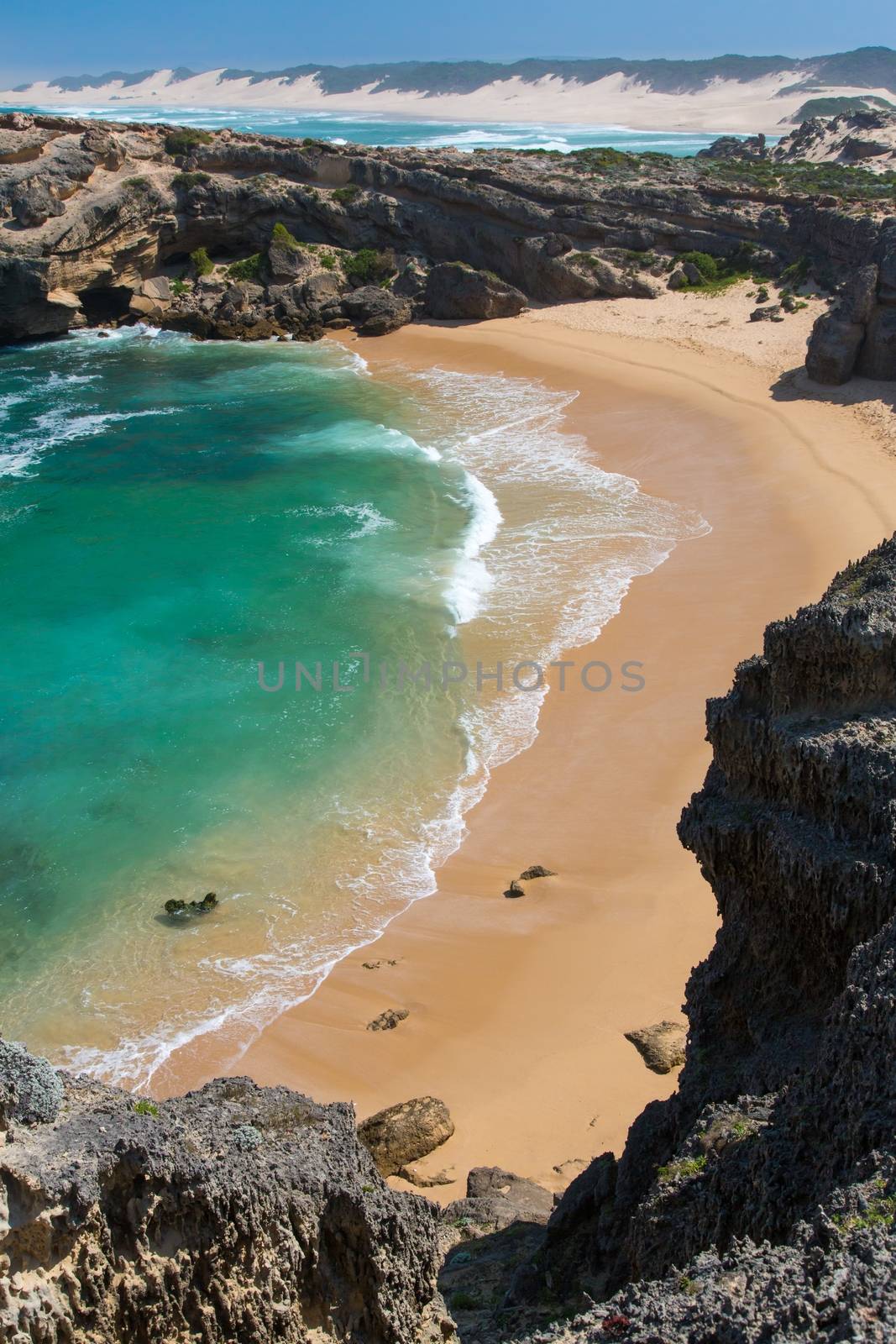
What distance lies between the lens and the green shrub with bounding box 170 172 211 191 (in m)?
51.6

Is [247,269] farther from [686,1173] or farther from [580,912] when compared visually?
[686,1173]

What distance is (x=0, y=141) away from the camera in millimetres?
48812

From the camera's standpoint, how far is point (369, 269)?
167 feet

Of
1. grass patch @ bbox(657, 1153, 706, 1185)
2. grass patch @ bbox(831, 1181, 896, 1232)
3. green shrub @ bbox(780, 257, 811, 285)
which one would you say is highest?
green shrub @ bbox(780, 257, 811, 285)

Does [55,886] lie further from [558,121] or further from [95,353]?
[558,121]

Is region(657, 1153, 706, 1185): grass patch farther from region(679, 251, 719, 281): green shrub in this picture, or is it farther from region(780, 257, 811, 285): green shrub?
region(679, 251, 719, 281): green shrub

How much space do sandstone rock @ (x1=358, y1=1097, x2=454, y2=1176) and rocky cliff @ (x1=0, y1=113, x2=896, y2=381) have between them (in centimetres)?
4071

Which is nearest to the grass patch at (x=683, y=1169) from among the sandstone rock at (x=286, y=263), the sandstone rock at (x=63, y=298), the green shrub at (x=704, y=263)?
the green shrub at (x=704, y=263)

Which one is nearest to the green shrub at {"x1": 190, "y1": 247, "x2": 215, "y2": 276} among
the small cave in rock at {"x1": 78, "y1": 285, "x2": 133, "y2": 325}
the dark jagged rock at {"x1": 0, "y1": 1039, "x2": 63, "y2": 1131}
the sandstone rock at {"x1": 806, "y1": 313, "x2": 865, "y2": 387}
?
the small cave in rock at {"x1": 78, "y1": 285, "x2": 133, "y2": 325}

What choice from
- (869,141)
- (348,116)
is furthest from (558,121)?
(869,141)

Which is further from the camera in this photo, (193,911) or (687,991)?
(193,911)

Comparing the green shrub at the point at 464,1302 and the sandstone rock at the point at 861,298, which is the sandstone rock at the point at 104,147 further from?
the green shrub at the point at 464,1302

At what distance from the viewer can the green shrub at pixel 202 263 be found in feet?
171

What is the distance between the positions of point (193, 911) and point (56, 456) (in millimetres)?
24292
